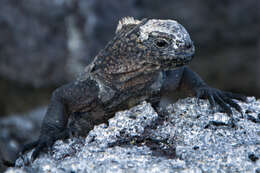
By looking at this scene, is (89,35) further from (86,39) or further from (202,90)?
(202,90)

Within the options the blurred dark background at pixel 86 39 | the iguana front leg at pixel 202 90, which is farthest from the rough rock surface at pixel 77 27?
the iguana front leg at pixel 202 90

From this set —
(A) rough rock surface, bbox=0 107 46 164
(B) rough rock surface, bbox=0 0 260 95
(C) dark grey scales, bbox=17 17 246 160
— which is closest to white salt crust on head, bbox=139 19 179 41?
(C) dark grey scales, bbox=17 17 246 160

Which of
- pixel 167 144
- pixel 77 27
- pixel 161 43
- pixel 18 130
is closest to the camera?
pixel 167 144

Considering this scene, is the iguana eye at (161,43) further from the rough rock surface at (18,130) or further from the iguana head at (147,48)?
the rough rock surface at (18,130)

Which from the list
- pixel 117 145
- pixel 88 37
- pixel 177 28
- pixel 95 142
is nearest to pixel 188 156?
pixel 117 145

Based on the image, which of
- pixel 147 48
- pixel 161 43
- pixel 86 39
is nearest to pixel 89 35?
pixel 86 39

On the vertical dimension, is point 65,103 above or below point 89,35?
below

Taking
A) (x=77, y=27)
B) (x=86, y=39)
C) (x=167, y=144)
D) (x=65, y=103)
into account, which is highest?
(x=77, y=27)
